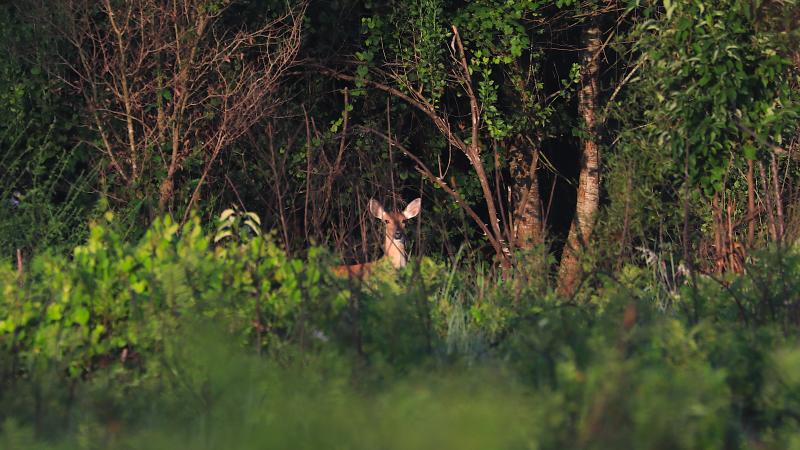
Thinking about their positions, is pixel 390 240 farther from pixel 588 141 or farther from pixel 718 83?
pixel 588 141

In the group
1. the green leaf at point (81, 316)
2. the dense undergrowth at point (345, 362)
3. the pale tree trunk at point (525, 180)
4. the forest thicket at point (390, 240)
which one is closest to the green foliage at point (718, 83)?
the forest thicket at point (390, 240)

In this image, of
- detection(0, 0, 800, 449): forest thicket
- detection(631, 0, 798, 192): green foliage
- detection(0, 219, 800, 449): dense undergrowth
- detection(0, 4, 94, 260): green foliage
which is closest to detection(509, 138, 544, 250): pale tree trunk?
detection(0, 0, 800, 449): forest thicket

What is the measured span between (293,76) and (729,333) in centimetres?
903

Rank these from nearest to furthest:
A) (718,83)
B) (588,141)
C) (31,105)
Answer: (718,83) < (31,105) < (588,141)

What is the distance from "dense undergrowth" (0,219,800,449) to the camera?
3346 mm

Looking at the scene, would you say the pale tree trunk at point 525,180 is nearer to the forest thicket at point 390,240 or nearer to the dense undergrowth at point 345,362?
the forest thicket at point 390,240

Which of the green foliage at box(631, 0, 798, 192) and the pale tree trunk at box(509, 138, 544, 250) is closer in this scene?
the green foliage at box(631, 0, 798, 192)

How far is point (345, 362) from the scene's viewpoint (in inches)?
161

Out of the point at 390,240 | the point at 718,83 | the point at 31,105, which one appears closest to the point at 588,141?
the point at 718,83

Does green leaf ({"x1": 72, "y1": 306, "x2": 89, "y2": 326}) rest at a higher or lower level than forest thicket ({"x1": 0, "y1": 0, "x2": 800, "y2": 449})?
lower

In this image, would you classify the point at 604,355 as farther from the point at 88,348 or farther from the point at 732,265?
the point at 732,265

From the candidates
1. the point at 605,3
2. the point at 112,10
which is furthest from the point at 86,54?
the point at 605,3

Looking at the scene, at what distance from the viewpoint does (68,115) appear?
11.6 meters

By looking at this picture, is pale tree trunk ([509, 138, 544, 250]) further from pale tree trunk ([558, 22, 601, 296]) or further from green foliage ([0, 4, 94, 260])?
green foliage ([0, 4, 94, 260])
